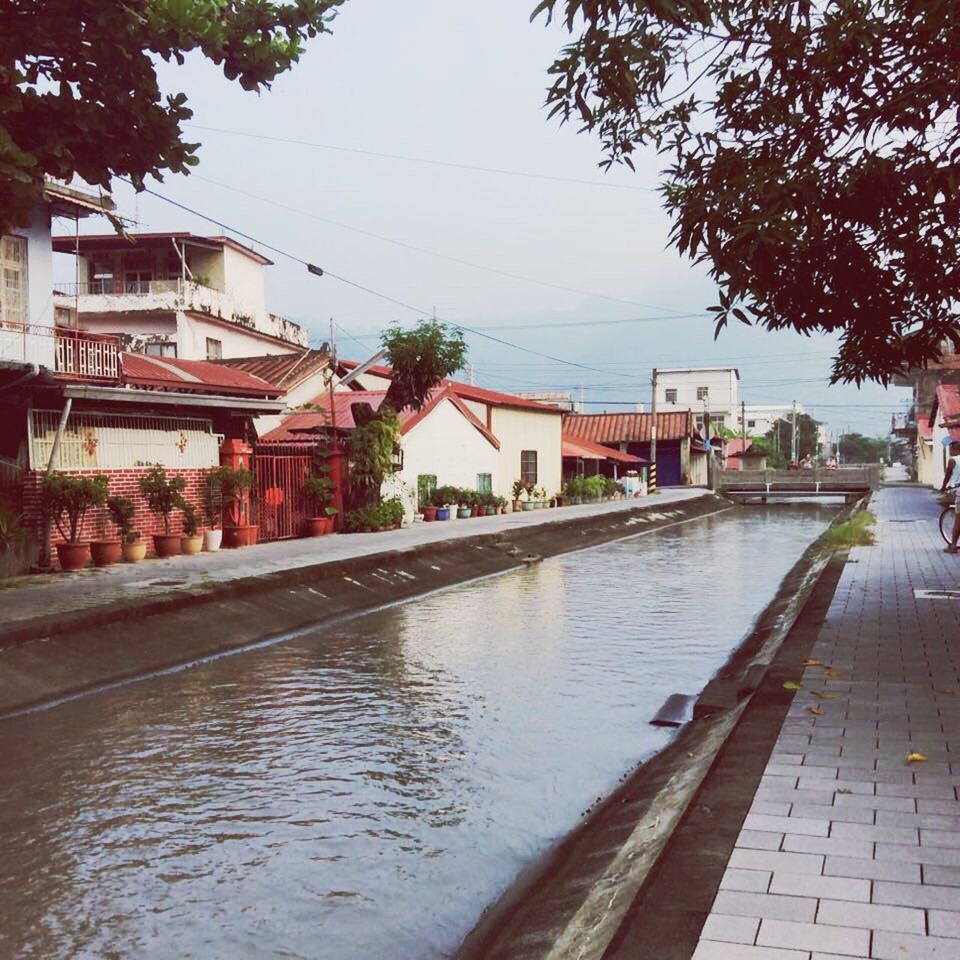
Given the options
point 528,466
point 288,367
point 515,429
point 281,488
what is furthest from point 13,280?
point 528,466

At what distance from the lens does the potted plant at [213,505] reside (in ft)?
63.0

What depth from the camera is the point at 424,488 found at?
2998cm

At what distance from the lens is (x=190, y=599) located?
41.0ft

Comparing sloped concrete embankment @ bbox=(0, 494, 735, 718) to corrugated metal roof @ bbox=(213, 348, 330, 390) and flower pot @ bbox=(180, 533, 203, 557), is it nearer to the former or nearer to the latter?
flower pot @ bbox=(180, 533, 203, 557)

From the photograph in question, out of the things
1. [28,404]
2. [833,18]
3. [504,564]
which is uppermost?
[833,18]

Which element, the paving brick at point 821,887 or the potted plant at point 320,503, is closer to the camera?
the paving brick at point 821,887

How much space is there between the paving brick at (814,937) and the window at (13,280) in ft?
52.4

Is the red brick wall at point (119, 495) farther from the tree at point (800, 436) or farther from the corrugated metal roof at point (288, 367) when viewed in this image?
the tree at point (800, 436)

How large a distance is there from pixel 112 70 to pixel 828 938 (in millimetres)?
8510

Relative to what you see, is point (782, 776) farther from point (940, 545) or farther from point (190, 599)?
point (940, 545)

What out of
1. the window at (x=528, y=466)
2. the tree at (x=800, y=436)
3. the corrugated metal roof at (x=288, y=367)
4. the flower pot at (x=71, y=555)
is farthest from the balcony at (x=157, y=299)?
the tree at (x=800, y=436)

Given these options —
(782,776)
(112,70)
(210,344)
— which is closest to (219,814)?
(782,776)

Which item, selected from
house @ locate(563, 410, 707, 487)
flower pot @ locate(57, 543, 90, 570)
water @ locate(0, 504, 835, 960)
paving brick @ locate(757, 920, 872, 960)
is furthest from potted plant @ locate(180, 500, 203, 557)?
house @ locate(563, 410, 707, 487)

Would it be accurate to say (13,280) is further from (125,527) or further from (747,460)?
(747,460)
